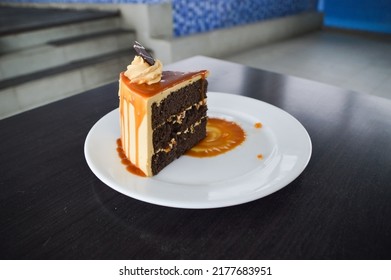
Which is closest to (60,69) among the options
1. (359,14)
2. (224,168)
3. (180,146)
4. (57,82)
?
(57,82)

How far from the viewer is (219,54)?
4.76 m

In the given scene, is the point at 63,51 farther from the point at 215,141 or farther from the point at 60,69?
the point at 215,141

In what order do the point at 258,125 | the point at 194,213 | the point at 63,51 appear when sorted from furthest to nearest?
the point at 63,51 → the point at 258,125 → the point at 194,213

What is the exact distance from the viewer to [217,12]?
187 inches

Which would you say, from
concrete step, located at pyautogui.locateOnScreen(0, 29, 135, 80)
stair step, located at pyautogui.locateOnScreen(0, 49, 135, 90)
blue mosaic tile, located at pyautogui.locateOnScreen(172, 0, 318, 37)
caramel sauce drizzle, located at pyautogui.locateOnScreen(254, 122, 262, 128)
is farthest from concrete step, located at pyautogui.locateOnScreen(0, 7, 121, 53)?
caramel sauce drizzle, located at pyautogui.locateOnScreen(254, 122, 262, 128)

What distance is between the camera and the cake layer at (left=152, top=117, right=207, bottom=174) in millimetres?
937

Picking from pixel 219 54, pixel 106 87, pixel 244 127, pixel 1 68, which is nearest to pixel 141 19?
pixel 219 54

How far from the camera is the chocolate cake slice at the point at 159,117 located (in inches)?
35.9

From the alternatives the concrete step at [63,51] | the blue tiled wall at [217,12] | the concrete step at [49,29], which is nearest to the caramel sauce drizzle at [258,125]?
the concrete step at [63,51]

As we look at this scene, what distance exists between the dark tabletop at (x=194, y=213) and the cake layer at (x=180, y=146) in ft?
0.54

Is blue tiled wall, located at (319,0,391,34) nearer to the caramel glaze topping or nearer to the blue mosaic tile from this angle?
the blue mosaic tile

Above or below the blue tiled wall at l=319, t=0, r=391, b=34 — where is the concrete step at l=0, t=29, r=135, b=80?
below

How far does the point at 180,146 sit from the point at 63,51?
3.01 meters

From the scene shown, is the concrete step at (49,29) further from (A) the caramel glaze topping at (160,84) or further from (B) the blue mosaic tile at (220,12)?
(A) the caramel glaze topping at (160,84)
